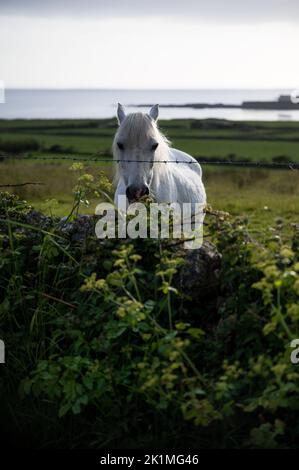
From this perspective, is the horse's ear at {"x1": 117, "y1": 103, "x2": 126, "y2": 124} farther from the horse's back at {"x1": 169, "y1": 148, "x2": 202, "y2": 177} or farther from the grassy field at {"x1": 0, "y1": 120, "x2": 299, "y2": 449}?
the grassy field at {"x1": 0, "y1": 120, "x2": 299, "y2": 449}

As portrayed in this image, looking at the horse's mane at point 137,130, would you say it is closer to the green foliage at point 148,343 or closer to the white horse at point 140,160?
the white horse at point 140,160

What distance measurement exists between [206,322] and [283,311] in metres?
0.66

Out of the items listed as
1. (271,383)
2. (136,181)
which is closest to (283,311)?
(271,383)

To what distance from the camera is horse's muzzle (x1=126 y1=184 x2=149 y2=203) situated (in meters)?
6.46

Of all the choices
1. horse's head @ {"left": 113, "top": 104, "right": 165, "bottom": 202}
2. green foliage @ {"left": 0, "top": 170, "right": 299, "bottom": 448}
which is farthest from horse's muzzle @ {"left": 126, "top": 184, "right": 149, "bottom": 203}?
green foliage @ {"left": 0, "top": 170, "right": 299, "bottom": 448}

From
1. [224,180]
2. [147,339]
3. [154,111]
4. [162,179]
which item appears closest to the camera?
[147,339]

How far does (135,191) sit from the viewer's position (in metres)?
6.48

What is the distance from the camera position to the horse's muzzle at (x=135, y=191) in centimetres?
646

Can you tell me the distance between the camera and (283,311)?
4.05m

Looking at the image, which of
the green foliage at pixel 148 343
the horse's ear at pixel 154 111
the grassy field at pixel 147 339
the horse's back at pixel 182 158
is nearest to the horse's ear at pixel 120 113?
the horse's ear at pixel 154 111

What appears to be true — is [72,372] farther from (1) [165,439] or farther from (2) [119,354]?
(1) [165,439]

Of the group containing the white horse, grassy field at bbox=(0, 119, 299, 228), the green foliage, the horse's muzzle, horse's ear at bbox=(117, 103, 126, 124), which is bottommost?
grassy field at bbox=(0, 119, 299, 228)

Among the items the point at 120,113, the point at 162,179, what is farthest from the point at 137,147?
the point at 120,113

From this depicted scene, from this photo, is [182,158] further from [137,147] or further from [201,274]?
[201,274]
